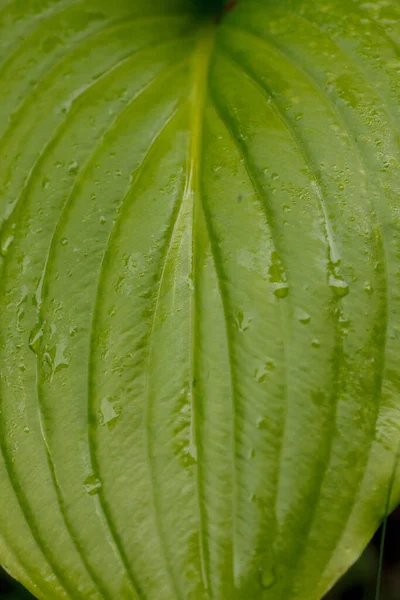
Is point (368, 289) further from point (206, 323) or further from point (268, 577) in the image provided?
point (268, 577)

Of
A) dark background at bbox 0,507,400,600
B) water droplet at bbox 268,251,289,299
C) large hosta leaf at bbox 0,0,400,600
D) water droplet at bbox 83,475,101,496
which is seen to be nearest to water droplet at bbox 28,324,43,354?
large hosta leaf at bbox 0,0,400,600

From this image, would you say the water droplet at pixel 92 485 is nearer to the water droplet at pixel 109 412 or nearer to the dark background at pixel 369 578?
the water droplet at pixel 109 412

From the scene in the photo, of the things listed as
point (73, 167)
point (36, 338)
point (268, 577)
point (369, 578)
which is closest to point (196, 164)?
point (73, 167)

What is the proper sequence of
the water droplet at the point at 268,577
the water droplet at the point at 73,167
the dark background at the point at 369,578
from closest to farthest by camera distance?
1. the water droplet at the point at 268,577
2. the water droplet at the point at 73,167
3. the dark background at the point at 369,578

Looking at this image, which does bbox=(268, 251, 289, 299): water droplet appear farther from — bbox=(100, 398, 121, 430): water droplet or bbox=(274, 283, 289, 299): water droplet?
bbox=(100, 398, 121, 430): water droplet

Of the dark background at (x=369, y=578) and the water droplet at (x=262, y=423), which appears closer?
the water droplet at (x=262, y=423)

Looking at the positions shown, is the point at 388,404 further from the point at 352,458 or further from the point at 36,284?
the point at 36,284

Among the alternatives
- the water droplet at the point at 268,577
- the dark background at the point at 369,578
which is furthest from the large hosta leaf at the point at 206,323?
the dark background at the point at 369,578
